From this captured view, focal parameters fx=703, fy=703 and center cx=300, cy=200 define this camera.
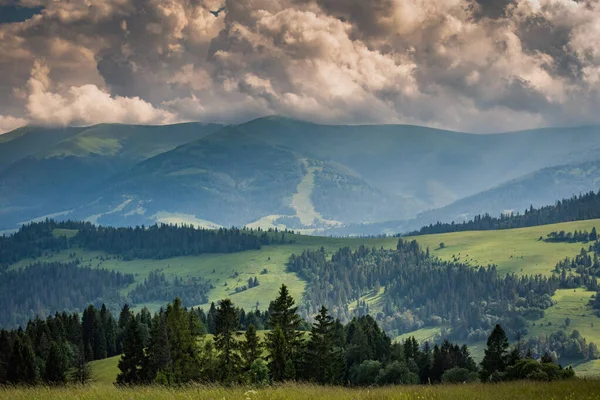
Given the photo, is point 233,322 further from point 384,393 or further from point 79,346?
point 79,346

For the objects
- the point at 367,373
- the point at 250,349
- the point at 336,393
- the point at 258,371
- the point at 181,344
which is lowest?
the point at 367,373

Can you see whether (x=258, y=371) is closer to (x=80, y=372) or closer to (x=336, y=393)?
(x=336, y=393)

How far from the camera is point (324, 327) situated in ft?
349

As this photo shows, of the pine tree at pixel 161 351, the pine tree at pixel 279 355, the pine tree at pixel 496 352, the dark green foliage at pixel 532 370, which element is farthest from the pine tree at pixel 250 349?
the pine tree at pixel 496 352

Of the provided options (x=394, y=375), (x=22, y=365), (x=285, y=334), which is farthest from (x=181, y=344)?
(x=394, y=375)

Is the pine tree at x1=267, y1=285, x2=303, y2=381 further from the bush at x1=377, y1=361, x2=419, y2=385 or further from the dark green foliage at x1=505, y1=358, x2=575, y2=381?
the dark green foliage at x1=505, y1=358, x2=575, y2=381

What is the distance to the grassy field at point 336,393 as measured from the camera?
95.2 ft

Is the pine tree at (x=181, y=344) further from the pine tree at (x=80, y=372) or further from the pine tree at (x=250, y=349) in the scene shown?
the pine tree at (x=80, y=372)

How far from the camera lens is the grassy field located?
29016mm

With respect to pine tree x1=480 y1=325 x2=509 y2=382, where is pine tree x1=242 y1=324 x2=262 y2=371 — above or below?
above

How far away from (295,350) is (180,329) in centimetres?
1716

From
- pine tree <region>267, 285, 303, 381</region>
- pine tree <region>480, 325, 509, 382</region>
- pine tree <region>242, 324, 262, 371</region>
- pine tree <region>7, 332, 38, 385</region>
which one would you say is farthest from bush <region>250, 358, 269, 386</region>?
pine tree <region>480, 325, 509, 382</region>

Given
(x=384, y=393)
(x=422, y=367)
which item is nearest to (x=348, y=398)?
(x=384, y=393)

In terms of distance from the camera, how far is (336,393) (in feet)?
102
